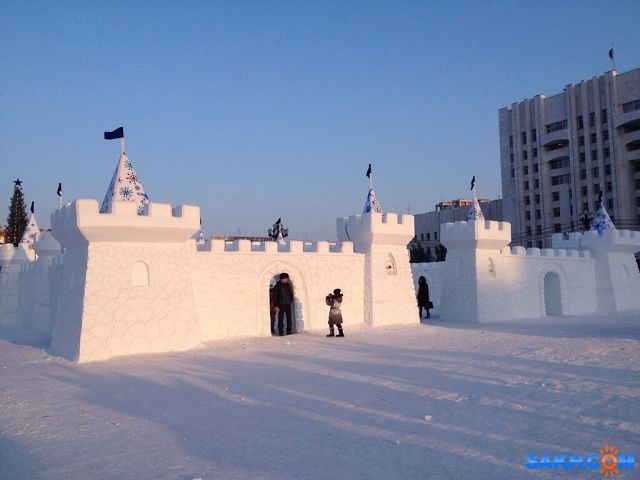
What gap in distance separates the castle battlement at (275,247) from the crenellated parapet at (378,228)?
2.04 feet

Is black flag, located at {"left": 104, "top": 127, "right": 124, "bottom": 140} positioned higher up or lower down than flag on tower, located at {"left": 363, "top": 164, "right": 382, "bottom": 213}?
higher up

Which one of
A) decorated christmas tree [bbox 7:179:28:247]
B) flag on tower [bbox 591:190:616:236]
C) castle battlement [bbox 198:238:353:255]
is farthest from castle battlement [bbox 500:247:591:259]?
decorated christmas tree [bbox 7:179:28:247]

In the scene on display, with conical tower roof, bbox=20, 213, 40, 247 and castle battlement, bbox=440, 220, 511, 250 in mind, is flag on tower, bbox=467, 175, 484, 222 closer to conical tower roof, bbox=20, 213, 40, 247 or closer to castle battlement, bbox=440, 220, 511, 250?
castle battlement, bbox=440, 220, 511, 250

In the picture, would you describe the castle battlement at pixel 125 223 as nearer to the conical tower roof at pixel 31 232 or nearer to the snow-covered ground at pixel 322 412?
the snow-covered ground at pixel 322 412

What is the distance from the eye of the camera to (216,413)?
248 inches

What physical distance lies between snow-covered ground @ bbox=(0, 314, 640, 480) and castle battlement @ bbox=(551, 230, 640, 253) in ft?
40.9

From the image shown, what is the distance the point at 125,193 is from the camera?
1260cm

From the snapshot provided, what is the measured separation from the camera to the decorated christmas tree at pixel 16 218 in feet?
133

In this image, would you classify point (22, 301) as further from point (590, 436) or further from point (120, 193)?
point (590, 436)

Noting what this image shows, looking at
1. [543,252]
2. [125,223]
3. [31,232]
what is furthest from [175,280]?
[543,252]

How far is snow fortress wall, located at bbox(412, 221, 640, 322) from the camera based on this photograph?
18.3 meters

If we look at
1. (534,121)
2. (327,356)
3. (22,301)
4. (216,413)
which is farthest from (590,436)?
(534,121)

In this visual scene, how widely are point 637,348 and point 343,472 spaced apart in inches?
330

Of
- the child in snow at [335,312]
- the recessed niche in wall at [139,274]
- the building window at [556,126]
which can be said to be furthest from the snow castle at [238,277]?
the building window at [556,126]
